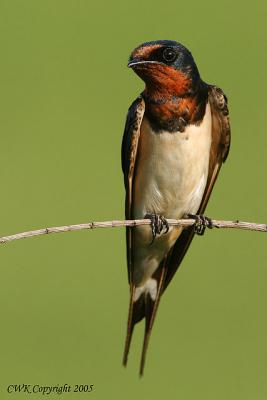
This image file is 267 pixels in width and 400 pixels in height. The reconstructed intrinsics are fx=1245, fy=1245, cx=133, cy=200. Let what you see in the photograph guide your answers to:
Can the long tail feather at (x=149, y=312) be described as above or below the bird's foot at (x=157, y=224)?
below

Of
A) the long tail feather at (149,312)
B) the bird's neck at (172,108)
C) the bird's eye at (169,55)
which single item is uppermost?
the bird's eye at (169,55)

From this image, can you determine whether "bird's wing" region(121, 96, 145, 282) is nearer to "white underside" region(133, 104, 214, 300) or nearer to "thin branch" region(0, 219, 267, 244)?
"white underside" region(133, 104, 214, 300)

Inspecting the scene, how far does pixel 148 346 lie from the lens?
473cm

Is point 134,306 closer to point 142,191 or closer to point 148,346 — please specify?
point 148,346

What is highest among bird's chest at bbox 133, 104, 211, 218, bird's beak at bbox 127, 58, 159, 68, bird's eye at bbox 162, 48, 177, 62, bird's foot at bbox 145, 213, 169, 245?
bird's eye at bbox 162, 48, 177, 62

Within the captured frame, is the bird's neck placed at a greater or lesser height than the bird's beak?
lesser

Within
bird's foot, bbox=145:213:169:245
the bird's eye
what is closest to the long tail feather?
bird's foot, bbox=145:213:169:245

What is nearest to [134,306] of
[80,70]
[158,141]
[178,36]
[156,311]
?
[156,311]

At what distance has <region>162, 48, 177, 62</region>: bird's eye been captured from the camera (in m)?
4.32

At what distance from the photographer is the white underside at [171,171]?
14.5 feet

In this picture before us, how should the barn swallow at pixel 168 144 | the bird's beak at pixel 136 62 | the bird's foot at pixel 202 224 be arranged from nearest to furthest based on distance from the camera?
1. the bird's beak at pixel 136 62
2. the barn swallow at pixel 168 144
3. the bird's foot at pixel 202 224

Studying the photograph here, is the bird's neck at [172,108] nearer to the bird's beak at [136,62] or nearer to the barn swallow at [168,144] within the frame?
the barn swallow at [168,144]

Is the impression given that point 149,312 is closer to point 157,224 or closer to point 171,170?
point 157,224

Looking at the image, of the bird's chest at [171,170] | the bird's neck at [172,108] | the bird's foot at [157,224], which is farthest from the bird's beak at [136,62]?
the bird's foot at [157,224]
